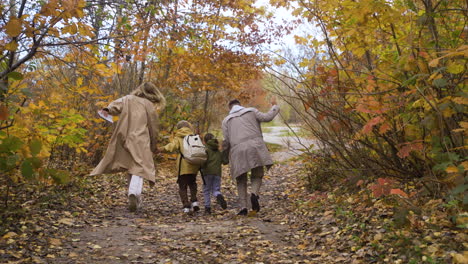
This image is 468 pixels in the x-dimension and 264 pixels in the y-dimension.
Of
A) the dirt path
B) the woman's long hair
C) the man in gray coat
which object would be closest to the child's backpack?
the man in gray coat

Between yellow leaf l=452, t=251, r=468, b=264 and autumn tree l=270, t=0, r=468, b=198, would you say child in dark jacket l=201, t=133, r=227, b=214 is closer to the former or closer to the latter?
autumn tree l=270, t=0, r=468, b=198

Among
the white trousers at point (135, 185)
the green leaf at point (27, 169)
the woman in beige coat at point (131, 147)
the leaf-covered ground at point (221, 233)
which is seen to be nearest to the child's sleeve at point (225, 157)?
the leaf-covered ground at point (221, 233)

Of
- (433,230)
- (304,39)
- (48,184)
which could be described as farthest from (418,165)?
(48,184)

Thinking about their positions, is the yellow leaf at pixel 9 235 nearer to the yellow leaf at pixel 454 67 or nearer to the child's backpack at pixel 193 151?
the child's backpack at pixel 193 151

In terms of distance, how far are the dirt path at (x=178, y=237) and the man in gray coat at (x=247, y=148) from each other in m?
0.47

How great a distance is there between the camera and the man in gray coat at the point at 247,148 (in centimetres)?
601

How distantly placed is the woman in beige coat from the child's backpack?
556mm

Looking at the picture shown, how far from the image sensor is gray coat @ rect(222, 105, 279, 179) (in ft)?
19.7

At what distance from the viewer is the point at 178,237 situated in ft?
15.5

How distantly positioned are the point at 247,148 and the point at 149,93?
1.87 m

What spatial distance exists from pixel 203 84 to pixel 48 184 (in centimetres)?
546

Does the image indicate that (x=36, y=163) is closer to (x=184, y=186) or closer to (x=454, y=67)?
(x=454, y=67)

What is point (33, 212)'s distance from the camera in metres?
4.92

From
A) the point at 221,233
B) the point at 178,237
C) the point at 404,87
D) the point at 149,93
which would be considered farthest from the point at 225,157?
the point at 404,87
